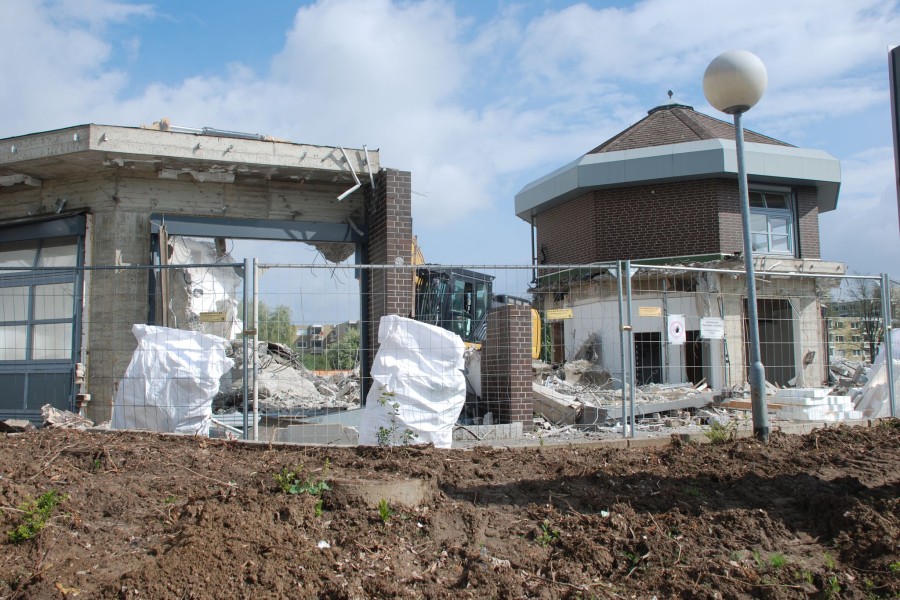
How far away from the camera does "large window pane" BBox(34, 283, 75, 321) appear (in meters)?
9.94

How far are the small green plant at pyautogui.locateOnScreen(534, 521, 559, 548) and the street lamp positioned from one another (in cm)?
310

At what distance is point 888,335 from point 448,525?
7338 millimetres

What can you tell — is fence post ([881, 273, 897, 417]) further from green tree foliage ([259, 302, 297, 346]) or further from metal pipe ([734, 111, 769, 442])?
green tree foliage ([259, 302, 297, 346])

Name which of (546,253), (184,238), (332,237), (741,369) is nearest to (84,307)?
(184,238)

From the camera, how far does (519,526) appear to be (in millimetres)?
4453

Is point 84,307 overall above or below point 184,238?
below

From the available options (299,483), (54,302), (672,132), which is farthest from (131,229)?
(672,132)

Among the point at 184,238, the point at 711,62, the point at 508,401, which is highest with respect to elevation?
the point at 711,62

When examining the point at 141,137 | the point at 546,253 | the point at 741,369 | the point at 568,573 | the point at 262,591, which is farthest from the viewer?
the point at 546,253

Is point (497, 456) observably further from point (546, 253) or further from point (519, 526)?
point (546, 253)

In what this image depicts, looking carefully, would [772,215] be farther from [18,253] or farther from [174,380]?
[18,253]

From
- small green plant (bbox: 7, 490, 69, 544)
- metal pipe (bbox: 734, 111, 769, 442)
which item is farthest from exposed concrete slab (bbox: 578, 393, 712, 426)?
small green plant (bbox: 7, 490, 69, 544)

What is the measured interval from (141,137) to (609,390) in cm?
729

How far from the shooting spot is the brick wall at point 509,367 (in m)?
8.63
